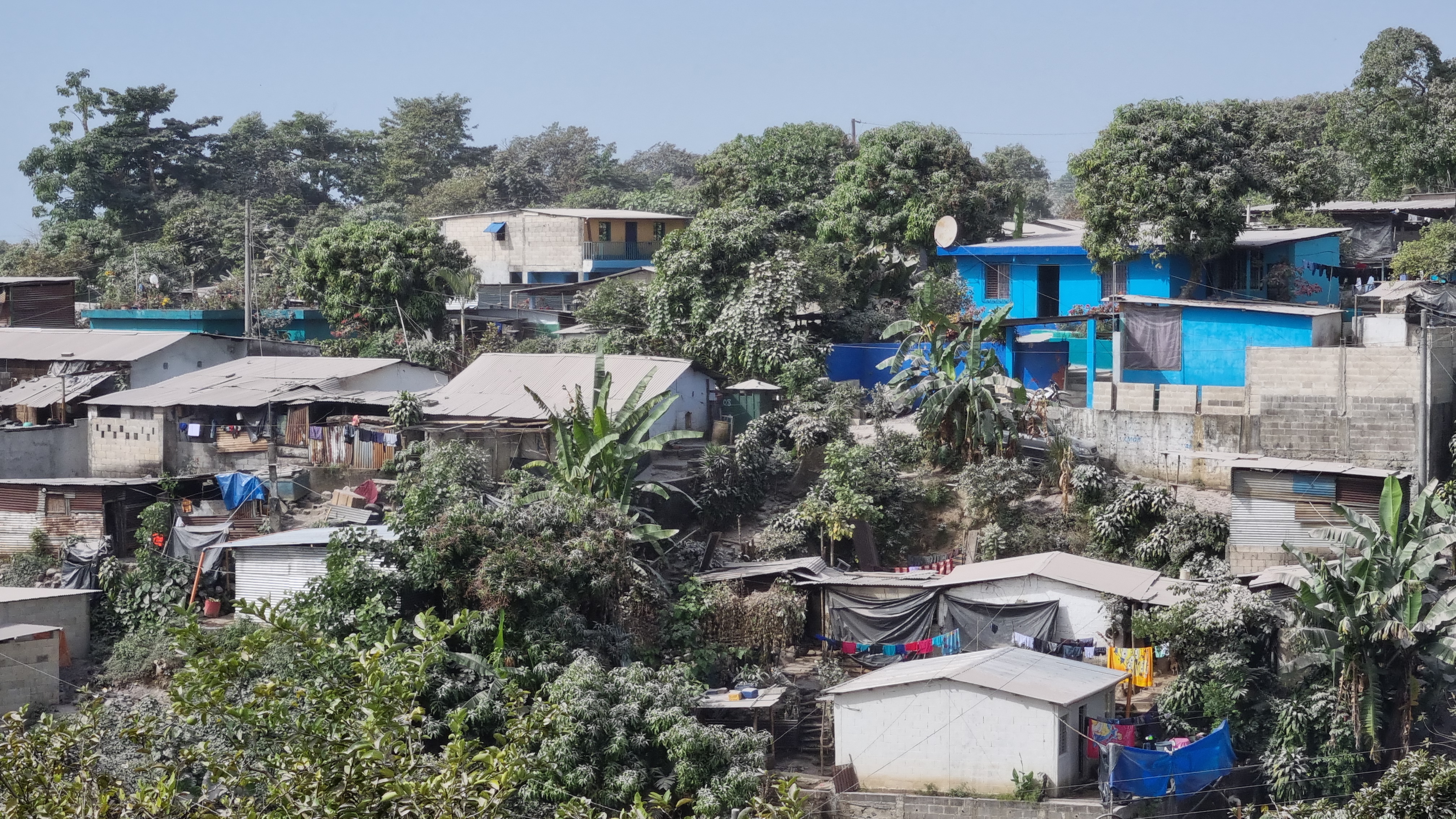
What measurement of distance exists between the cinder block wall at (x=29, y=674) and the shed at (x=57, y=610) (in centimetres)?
86

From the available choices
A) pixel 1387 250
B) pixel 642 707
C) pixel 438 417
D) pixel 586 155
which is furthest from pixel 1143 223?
pixel 586 155

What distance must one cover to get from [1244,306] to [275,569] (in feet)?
51.1

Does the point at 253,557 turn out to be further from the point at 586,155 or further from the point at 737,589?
the point at 586,155

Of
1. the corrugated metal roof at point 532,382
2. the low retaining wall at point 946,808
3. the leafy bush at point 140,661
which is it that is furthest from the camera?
the corrugated metal roof at point 532,382

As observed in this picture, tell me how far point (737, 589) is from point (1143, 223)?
11.5m

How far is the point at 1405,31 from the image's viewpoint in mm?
34500

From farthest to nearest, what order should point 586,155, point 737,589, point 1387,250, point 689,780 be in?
1. point 586,155
2. point 1387,250
3. point 737,589
4. point 689,780

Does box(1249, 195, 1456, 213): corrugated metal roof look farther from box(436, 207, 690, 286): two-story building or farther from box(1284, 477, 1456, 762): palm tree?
box(1284, 477, 1456, 762): palm tree

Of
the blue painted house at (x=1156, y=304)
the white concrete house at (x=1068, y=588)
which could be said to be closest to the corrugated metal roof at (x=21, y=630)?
the white concrete house at (x=1068, y=588)

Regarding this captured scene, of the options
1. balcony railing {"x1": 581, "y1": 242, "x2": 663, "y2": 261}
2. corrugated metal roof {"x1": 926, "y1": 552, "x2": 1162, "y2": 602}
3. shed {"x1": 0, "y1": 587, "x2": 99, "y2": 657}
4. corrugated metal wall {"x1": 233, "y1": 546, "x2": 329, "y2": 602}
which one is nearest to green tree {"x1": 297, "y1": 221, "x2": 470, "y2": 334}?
balcony railing {"x1": 581, "y1": 242, "x2": 663, "y2": 261}

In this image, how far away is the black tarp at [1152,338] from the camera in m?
23.2

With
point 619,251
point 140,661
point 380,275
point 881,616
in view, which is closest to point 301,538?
point 140,661

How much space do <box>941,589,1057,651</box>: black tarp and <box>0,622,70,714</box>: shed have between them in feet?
Answer: 38.2

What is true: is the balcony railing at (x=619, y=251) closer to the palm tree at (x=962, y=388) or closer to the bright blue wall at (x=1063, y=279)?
the bright blue wall at (x=1063, y=279)
